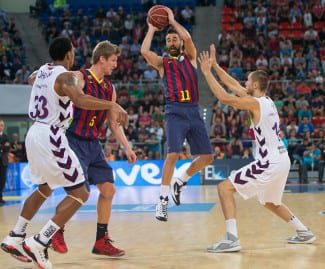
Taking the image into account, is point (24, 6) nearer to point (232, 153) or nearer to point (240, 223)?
point (232, 153)

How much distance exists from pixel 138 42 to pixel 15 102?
5067mm

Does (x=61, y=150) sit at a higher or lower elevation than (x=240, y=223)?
higher

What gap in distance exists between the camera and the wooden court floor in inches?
227

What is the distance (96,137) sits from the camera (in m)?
6.36

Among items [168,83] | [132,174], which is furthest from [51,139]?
[132,174]

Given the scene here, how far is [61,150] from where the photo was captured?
18.2 ft

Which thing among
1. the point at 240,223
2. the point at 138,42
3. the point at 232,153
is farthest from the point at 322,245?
the point at 138,42

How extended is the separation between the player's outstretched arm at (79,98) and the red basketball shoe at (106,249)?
1427 millimetres

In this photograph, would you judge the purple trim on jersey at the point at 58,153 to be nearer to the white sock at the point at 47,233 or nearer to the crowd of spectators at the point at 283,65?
the white sock at the point at 47,233

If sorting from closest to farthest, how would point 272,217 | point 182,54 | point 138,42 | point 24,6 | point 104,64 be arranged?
point 104,64 → point 182,54 → point 272,217 → point 138,42 → point 24,6

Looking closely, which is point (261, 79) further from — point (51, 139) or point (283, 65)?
point (283, 65)

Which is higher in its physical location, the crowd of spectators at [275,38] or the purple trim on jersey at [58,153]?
the crowd of spectators at [275,38]

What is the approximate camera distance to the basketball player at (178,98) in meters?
7.61

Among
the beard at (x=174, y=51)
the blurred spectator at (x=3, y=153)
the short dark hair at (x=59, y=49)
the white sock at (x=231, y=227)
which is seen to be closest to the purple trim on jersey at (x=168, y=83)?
the beard at (x=174, y=51)
